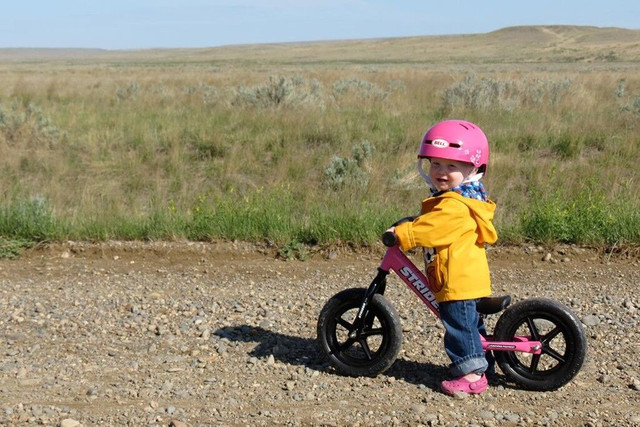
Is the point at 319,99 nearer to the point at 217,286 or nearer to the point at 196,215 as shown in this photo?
the point at 196,215

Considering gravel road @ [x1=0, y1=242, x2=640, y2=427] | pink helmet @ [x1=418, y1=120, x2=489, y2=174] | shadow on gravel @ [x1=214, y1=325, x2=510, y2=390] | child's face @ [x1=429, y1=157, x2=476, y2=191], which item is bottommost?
shadow on gravel @ [x1=214, y1=325, x2=510, y2=390]

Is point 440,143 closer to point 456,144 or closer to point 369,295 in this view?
point 456,144

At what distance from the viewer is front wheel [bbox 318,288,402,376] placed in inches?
164

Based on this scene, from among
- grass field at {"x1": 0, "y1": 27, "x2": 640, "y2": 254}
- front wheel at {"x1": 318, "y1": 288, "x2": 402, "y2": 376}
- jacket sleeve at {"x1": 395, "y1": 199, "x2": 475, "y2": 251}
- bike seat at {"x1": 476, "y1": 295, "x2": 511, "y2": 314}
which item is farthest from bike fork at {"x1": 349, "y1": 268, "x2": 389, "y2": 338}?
grass field at {"x1": 0, "y1": 27, "x2": 640, "y2": 254}

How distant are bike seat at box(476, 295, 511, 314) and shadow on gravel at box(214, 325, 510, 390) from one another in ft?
1.71

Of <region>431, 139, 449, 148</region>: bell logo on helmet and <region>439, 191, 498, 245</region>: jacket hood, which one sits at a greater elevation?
<region>431, 139, 449, 148</region>: bell logo on helmet

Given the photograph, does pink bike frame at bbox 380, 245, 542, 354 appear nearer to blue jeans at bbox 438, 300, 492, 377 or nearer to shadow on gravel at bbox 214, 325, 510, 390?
blue jeans at bbox 438, 300, 492, 377

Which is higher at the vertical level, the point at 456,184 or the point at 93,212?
the point at 456,184

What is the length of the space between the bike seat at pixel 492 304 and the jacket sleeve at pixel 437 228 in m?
0.39

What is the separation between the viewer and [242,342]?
4.74 meters

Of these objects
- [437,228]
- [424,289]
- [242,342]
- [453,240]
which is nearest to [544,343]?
[424,289]

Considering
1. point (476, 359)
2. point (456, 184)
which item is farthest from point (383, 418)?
point (456, 184)

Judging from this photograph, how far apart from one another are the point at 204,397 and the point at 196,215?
10.9 feet

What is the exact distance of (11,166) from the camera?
10070mm
